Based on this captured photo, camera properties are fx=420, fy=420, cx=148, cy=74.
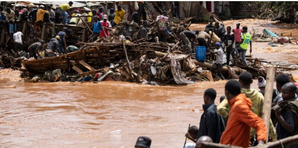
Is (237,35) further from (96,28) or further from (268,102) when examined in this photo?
(268,102)

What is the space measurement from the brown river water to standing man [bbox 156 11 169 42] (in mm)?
2589

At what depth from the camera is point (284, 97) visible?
425 cm

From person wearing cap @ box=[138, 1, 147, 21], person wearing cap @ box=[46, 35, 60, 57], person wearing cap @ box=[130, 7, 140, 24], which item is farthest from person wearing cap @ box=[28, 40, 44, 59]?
person wearing cap @ box=[138, 1, 147, 21]

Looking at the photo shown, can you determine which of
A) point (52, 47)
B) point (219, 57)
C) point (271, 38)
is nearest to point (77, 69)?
point (52, 47)

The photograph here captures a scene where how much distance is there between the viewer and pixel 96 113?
1060 centimetres

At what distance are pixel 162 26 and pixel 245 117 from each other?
11.7 m

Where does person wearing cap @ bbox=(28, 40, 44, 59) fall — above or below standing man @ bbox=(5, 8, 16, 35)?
below

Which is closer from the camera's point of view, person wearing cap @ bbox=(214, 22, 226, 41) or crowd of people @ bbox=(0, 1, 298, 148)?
crowd of people @ bbox=(0, 1, 298, 148)

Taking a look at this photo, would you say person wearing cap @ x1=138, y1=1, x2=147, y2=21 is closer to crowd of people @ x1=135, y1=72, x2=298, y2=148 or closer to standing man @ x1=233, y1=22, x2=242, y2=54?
standing man @ x1=233, y1=22, x2=242, y2=54

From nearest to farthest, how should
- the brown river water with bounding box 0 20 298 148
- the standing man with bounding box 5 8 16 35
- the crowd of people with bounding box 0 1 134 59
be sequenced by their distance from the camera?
the brown river water with bounding box 0 20 298 148 < the crowd of people with bounding box 0 1 134 59 < the standing man with bounding box 5 8 16 35

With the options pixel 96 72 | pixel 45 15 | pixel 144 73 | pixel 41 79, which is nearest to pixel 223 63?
pixel 144 73

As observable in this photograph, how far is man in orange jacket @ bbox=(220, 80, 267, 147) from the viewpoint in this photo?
3.68 metres

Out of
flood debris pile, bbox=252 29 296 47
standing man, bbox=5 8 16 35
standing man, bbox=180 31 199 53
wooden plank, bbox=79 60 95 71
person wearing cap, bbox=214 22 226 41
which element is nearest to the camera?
standing man, bbox=180 31 199 53

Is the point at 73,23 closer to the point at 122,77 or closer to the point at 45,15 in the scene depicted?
the point at 45,15
